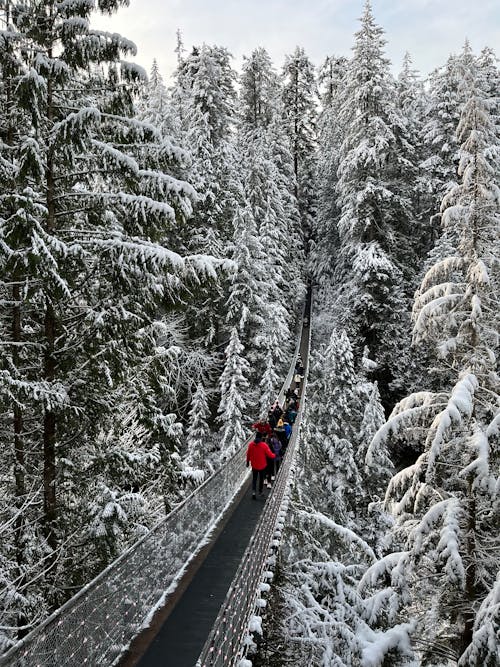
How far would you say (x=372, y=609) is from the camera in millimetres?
7848

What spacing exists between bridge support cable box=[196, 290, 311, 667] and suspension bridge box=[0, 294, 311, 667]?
16mm

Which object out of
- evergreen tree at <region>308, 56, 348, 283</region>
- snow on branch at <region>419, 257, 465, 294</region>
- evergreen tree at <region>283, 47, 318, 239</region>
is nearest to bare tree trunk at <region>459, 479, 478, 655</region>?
snow on branch at <region>419, 257, 465, 294</region>

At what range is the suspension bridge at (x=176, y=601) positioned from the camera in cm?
486

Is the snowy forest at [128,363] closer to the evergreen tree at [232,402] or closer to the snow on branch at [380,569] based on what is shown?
the snow on branch at [380,569]

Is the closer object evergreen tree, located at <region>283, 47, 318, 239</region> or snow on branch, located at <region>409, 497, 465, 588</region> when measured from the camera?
snow on branch, located at <region>409, 497, 465, 588</region>

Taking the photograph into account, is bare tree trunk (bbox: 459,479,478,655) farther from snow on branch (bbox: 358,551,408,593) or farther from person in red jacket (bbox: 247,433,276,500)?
person in red jacket (bbox: 247,433,276,500)

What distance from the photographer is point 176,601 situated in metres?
7.58

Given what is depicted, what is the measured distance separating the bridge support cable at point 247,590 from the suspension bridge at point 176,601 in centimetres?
2

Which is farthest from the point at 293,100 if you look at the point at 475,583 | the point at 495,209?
the point at 475,583

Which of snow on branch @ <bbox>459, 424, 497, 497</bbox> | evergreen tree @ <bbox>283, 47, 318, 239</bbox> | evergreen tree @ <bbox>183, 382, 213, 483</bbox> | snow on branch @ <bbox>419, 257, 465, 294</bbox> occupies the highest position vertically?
evergreen tree @ <bbox>283, 47, 318, 239</bbox>

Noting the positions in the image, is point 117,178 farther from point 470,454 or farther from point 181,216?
point 470,454

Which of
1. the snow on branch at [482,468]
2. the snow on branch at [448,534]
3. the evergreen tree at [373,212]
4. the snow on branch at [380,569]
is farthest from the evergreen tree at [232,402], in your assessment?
the snow on branch at [482,468]

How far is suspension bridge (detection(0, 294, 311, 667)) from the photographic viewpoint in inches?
191

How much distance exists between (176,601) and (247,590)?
1218mm
